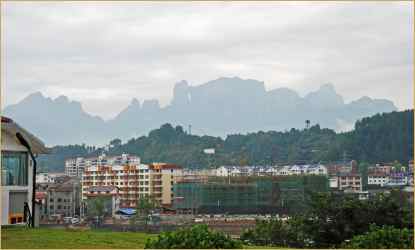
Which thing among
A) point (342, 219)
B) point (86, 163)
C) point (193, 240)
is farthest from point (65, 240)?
point (86, 163)

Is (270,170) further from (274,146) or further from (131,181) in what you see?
(131,181)

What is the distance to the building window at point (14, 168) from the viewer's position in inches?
260

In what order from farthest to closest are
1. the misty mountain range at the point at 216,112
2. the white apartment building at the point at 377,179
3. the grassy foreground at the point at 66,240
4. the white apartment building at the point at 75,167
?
the misty mountain range at the point at 216,112 < the white apartment building at the point at 377,179 < the white apartment building at the point at 75,167 < the grassy foreground at the point at 66,240

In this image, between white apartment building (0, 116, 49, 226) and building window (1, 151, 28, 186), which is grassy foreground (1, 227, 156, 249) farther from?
building window (1, 151, 28, 186)

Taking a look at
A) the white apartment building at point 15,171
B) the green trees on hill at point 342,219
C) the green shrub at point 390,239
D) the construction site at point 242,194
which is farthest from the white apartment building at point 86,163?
the green shrub at point 390,239

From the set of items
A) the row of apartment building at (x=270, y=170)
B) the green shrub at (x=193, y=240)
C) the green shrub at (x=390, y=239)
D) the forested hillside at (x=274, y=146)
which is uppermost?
A: the forested hillside at (x=274, y=146)

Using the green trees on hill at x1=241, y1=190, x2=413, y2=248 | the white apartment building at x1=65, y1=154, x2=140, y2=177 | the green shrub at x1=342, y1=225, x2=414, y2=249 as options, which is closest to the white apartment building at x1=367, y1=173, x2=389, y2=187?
the white apartment building at x1=65, y1=154, x2=140, y2=177

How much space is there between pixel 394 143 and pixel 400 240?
3599 cm

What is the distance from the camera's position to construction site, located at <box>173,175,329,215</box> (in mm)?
29281

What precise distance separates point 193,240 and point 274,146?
4257 cm

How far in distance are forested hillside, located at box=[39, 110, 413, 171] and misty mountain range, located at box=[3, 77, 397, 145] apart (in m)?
6.10

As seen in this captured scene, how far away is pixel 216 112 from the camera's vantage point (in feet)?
216

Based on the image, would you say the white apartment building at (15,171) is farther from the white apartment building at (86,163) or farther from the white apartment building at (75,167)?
the white apartment building at (86,163)

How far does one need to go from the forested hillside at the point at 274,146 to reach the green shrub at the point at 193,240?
107 feet
